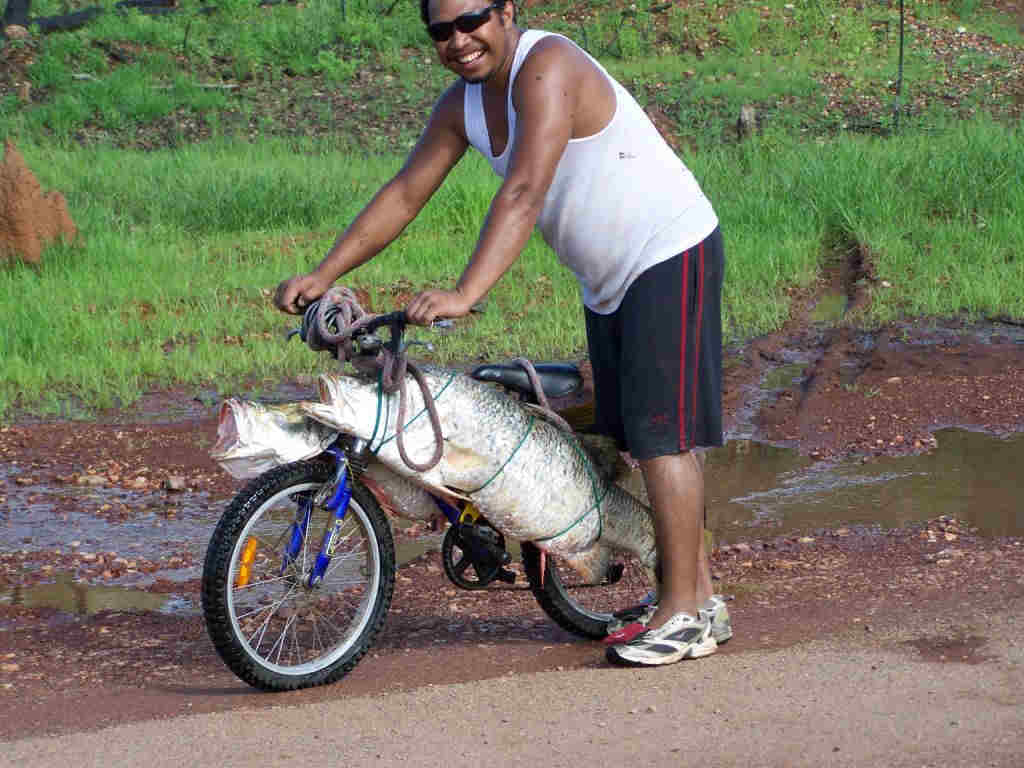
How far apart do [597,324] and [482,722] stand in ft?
3.82

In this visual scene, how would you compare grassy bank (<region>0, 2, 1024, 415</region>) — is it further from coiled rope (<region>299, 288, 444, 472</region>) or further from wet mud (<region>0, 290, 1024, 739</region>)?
coiled rope (<region>299, 288, 444, 472</region>)

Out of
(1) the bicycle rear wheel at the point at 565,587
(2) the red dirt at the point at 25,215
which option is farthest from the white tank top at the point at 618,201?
(2) the red dirt at the point at 25,215

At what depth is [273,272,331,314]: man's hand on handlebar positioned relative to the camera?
13.9 feet

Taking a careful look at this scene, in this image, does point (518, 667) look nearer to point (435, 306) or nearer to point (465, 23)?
point (435, 306)

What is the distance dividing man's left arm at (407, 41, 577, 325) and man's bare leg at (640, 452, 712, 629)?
0.73 meters

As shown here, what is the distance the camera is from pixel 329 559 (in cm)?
419

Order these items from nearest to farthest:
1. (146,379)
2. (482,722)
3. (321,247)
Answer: (482,722)
(146,379)
(321,247)

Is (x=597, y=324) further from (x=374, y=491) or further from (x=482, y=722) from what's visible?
(x=482, y=722)

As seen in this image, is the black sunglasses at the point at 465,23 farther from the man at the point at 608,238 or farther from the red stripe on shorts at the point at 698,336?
the red stripe on shorts at the point at 698,336

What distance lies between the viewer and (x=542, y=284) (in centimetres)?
926

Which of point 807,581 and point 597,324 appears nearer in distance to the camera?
point 597,324

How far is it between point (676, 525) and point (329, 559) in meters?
0.97

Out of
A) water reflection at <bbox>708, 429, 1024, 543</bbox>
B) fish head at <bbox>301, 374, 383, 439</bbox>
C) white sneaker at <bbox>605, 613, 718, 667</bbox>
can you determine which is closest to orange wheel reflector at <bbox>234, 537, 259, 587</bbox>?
fish head at <bbox>301, 374, 383, 439</bbox>

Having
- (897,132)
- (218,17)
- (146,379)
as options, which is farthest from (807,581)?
(218,17)
